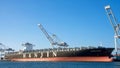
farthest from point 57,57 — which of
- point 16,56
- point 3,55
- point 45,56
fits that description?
point 3,55

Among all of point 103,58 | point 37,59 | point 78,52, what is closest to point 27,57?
point 37,59

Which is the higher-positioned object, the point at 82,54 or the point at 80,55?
the point at 82,54

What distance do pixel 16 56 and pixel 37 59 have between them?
19.9m

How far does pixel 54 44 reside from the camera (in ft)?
361

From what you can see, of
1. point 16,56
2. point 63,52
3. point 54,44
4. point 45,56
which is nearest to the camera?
point 63,52

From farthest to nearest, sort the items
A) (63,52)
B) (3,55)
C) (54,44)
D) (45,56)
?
(3,55), (54,44), (45,56), (63,52)

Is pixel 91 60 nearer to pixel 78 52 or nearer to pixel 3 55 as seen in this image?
pixel 78 52

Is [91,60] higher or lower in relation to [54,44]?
lower

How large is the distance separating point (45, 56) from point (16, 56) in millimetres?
24672

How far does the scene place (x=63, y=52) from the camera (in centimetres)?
8894

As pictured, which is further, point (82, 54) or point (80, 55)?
point (80, 55)

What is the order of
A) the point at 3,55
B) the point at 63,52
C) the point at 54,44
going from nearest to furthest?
1. the point at 63,52
2. the point at 54,44
3. the point at 3,55

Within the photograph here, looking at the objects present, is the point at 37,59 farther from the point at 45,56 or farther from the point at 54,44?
the point at 54,44

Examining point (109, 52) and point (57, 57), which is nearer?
point (109, 52)
